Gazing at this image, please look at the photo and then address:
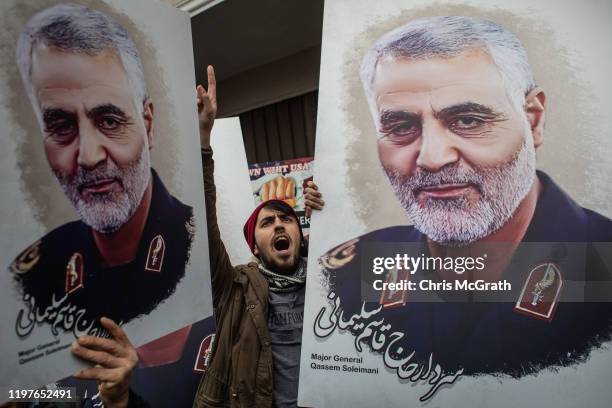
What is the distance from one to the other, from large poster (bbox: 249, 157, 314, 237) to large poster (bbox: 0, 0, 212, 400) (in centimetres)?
135

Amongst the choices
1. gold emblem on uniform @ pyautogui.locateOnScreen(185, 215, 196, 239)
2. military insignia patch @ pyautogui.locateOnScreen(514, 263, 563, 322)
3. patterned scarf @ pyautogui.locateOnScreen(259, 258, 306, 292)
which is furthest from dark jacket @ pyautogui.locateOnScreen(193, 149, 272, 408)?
military insignia patch @ pyautogui.locateOnScreen(514, 263, 563, 322)

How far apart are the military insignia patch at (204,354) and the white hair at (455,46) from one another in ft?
3.76

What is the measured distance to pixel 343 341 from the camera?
4.09 feet

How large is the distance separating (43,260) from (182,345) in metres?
1.01

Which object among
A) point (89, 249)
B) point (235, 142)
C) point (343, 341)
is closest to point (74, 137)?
point (89, 249)

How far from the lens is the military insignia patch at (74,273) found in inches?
35.5

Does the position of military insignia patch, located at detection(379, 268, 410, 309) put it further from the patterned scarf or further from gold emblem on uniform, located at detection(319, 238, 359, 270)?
the patterned scarf

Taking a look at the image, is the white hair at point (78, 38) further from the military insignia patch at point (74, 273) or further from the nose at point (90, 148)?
the military insignia patch at point (74, 273)

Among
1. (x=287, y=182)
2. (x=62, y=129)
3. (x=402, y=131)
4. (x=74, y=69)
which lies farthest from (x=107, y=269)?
(x=287, y=182)

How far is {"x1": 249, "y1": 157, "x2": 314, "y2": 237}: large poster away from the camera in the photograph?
2564 millimetres

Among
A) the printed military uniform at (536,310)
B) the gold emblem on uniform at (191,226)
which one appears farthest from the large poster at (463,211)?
the gold emblem on uniform at (191,226)

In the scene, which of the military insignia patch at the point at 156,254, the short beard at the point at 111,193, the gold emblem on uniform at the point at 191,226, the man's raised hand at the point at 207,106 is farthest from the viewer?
the man's raised hand at the point at 207,106

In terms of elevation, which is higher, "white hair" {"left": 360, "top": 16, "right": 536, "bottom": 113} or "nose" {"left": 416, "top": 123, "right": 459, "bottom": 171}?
"white hair" {"left": 360, "top": 16, "right": 536, "bottom": 113}

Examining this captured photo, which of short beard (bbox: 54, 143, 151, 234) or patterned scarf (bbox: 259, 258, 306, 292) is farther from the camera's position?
patterned scarf (bbox: 259, 258, 306, 292)
